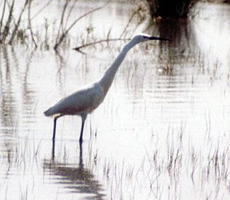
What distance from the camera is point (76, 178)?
7.88 metres

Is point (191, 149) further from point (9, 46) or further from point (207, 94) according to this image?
point (9, 46)

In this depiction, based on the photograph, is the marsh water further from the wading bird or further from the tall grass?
the tall grass

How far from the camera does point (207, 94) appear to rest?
1309 centimetres

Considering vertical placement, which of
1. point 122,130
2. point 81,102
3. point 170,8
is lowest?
point 122,130

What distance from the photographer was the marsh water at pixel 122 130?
25.0ft

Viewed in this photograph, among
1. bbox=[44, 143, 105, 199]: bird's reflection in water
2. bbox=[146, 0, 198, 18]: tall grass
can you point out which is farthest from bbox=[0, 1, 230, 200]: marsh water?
bbox=[146, 0, 198, 18]: tall grass

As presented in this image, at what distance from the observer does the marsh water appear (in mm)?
7621

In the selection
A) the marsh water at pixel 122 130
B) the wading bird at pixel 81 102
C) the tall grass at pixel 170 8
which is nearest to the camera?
the marsh water at pixel 122 130

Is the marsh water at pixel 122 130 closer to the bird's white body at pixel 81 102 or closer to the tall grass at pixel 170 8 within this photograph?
the bird's white body at pixel 81 102

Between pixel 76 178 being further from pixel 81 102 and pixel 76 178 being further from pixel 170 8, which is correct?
pixel 170 8

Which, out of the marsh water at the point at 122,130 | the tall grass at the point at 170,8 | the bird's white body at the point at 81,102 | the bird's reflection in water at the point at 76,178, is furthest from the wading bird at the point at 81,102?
the tall grass at the point at 170,8

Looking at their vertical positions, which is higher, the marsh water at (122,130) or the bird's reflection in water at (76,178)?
the marsh water at (122,130)

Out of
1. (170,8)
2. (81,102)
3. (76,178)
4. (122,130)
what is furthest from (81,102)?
(170,8)

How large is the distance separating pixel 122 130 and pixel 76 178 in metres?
2.42
